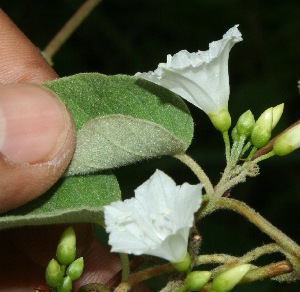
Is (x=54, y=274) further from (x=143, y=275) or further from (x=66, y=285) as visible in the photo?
(x=143, y=275)

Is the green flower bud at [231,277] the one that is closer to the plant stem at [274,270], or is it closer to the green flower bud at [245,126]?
the plant stem at [274,270]

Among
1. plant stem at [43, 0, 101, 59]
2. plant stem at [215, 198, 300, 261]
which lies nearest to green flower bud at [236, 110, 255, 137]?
plant stem at [215, 198, 300, 261]

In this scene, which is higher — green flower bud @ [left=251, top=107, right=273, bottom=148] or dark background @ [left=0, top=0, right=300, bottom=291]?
green flower bud @ [left=251, top=107, right=273, bottom=148]

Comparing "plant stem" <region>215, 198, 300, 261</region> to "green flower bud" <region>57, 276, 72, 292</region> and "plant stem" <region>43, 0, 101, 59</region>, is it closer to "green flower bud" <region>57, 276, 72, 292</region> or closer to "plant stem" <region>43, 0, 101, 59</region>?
"green flower bud" <region>57, 276, 72, 292</region>

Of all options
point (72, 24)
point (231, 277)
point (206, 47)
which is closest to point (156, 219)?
point (231, 277)

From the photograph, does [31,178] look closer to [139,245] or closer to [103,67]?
[139,245]

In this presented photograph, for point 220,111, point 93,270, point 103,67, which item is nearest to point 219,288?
point 220,111

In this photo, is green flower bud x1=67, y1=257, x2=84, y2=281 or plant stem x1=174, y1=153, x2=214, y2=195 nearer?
plant stem x1=174, y1=153, x2=214, y2=195
